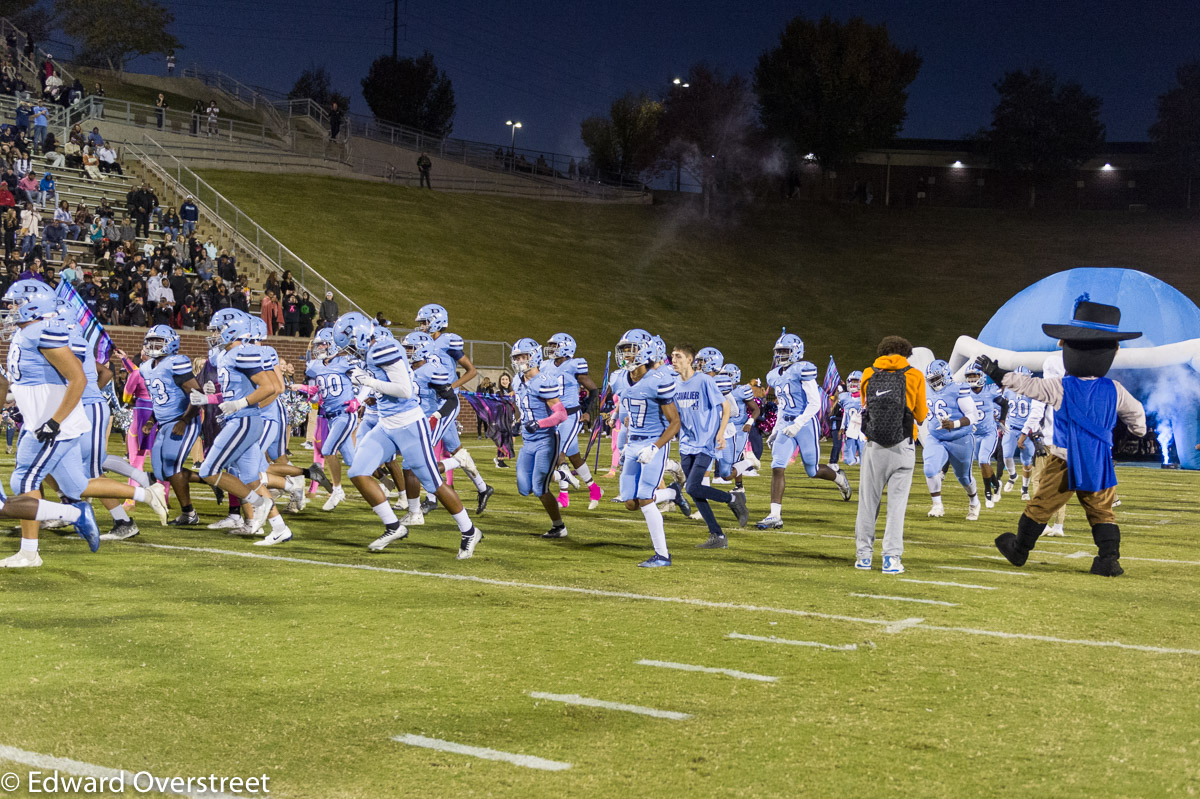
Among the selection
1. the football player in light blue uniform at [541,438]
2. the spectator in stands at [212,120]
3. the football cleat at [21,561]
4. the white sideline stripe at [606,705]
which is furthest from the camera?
the spectator in stands at [212,120]

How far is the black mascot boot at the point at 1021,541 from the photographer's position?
9422 mm

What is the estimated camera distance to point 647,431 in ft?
32.0

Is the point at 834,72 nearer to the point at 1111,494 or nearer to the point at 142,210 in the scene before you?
the point at 142,210

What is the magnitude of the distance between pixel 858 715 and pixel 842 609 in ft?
8.48

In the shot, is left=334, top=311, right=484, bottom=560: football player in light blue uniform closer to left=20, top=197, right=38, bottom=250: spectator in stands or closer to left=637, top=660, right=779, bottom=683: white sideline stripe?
left=637, top=660, right=779, bottom=683: white sideline stripe

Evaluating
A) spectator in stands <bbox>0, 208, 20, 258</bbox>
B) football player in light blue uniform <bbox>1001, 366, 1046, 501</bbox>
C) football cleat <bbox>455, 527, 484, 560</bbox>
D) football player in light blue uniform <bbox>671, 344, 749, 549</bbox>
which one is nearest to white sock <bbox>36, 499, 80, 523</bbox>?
football cleat <bbox>455, 527, 484, 560</bbox>

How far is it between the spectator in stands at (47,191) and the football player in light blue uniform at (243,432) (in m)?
18.1

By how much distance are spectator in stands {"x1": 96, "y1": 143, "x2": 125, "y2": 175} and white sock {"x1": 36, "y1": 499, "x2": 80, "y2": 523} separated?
81.2ft

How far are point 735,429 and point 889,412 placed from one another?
624 cm

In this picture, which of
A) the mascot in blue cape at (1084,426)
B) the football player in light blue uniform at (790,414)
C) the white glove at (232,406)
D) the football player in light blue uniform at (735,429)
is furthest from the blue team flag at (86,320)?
the mascot in blue cape at (1084,426)

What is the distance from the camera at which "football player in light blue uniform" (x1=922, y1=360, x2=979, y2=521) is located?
44.8 ft

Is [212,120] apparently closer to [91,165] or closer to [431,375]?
[91,165]

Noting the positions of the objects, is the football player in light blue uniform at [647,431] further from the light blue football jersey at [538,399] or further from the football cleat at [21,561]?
the football cleat at [21,561]

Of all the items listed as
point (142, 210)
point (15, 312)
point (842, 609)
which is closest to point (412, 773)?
point (842, 609)
